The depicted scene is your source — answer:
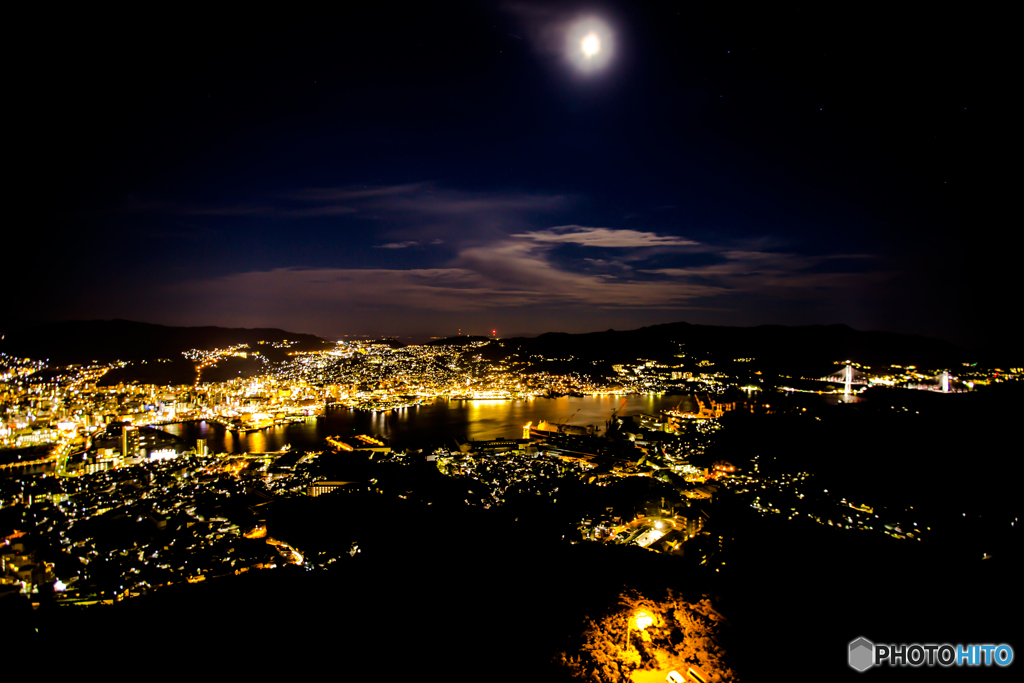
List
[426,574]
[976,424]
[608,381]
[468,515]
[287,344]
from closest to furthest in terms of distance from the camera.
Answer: [426,574] < [468,515] < [976,424] < [608,381] < [287,344]

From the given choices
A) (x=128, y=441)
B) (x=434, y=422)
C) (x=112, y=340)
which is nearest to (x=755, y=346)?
(x=434, y=422)

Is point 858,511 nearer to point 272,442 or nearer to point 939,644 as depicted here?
point 939,644

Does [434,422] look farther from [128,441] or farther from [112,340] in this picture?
[112,340]

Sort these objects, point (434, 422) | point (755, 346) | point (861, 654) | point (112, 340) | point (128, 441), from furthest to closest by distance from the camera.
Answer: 1. point (755, 346)
2. point (112, 340)
3. point (434, 422)
4. point (128, 441)
5. point (861, 654)

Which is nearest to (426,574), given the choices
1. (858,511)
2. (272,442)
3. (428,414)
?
(858,511)

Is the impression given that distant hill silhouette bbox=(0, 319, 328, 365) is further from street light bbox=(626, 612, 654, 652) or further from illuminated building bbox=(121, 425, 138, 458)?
street light bbox=(626, 612, 654, 652)

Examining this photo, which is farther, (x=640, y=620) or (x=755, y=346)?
(x=755, y=346)
